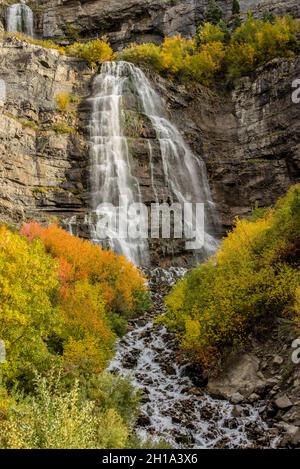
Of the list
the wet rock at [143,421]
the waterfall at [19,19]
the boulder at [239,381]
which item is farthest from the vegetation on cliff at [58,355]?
the waterfall at [19,19]

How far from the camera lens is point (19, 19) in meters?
73.1

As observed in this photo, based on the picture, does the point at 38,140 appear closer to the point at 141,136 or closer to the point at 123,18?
the point at 141,136

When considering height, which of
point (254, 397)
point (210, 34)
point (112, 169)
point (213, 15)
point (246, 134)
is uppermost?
point (213, 15)

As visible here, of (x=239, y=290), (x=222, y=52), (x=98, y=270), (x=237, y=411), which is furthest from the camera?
(x=222, y=52)

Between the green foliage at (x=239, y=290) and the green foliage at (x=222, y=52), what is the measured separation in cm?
4117

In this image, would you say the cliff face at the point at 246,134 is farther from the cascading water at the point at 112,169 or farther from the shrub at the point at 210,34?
the shrub at the point at 210,34

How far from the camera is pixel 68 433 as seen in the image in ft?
38.6

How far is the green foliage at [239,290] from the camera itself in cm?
2055

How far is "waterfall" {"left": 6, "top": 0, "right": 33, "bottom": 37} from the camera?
71812 millimetres

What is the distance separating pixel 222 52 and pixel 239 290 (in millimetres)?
50561

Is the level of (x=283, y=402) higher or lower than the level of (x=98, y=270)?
lower

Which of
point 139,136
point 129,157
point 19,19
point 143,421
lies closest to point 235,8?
point 19,19

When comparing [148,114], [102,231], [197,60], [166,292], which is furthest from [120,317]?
[197,60]

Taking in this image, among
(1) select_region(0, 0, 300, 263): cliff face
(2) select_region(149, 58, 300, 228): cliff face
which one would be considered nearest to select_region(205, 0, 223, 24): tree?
(1) select_region(0, 0, 300, 263): cliff face
